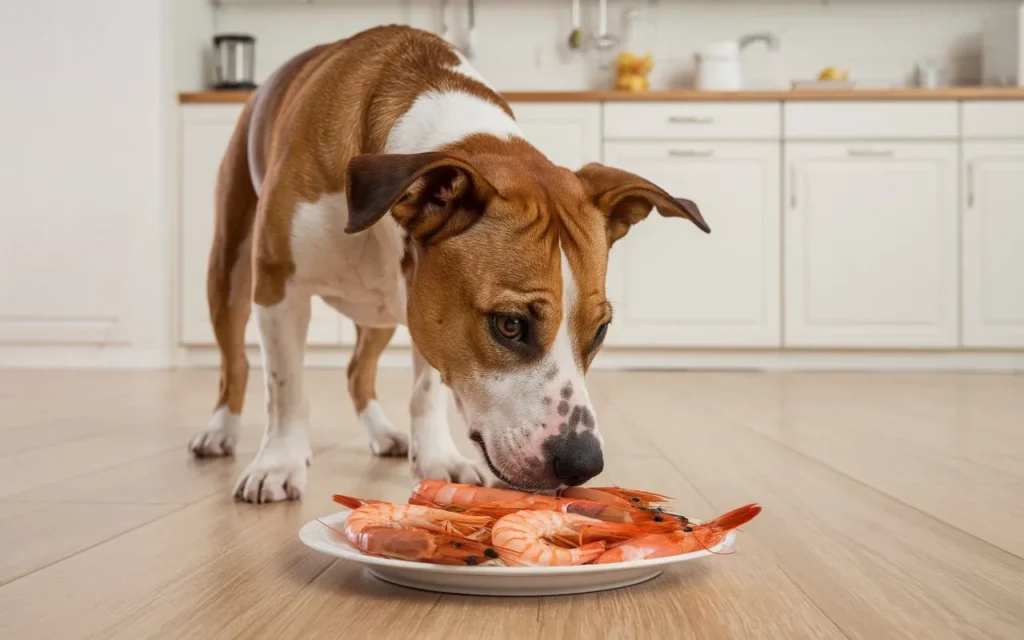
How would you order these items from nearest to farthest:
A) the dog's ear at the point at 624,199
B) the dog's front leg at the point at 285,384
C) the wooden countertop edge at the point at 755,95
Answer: the dog's ear at the point at 624,199
the dog's front leg at the point at 285,384
the wooden countertop edge at the point at 755,95

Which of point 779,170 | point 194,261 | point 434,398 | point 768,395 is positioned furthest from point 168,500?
point 779,170

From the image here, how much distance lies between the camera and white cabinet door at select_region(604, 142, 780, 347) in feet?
18.8

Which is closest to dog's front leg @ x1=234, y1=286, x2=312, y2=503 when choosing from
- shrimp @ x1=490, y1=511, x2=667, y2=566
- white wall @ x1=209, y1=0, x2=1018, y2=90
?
shrimp @ x1=490, y1=511, x2=667, y2=566

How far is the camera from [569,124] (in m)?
5.72

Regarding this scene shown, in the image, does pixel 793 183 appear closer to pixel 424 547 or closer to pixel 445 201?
pixel 445 201

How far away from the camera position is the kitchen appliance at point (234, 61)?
6.02 m

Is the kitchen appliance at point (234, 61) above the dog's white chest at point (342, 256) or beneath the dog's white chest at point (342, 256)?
above

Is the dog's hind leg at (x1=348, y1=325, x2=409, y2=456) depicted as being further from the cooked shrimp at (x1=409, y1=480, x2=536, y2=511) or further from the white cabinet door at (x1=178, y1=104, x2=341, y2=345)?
the white cabinet door at (x1=178, y1=104, x2=341, y2=345)

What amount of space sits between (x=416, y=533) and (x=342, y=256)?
89cm

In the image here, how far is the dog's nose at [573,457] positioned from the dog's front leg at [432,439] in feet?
1.93

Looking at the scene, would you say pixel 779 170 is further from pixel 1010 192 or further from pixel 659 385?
pixel 659 385

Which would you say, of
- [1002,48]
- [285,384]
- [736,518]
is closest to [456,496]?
[736,518]

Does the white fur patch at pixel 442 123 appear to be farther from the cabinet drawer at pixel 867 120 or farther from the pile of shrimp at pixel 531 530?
the cabinet drawer at pixel 867 120

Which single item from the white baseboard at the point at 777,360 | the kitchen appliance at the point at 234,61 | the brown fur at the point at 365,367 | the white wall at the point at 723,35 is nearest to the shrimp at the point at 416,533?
the brown fur at the point at 365,367
